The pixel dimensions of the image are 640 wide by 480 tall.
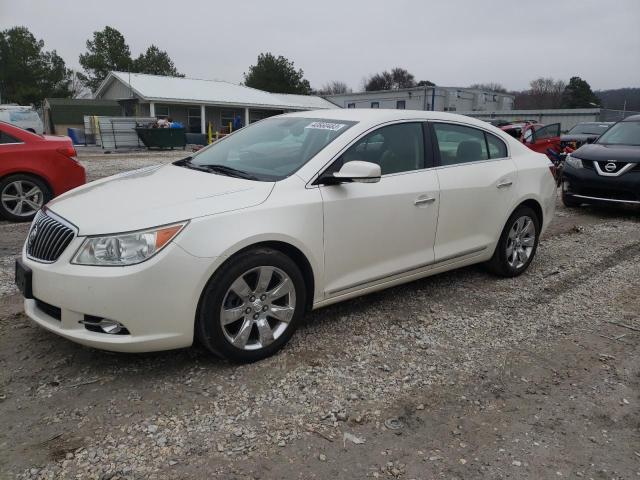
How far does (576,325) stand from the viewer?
4.17 meters

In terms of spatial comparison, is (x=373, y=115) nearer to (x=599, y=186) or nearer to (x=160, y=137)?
(x=599, y=186)

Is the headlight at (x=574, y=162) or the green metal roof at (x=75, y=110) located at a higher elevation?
the green metal roof at (x=75, y=110)

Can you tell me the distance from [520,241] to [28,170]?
642 centimetres

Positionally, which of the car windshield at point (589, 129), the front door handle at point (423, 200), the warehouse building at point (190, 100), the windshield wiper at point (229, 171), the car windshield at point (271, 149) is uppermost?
the warehouse building at point (190, 100)

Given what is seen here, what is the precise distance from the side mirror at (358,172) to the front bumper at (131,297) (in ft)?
3.61

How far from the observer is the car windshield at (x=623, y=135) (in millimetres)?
8959

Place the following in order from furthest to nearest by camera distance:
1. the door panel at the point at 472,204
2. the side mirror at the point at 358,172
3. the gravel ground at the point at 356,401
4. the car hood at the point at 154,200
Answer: the door panel at the point at 472,204
the side mirror at the point at 358,172
the car hood at the point at 154,200
the gravel ground at the point at 356,401

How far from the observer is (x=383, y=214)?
3818mm

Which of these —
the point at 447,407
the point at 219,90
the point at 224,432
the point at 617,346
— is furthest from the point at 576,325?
the point at 219,90

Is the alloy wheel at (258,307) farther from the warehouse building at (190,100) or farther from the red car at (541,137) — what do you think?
the warehouse building at (190,100)

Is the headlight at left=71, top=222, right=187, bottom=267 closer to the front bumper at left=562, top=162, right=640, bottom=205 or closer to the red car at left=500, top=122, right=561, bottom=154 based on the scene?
the front bumper at left=562, top=162, right=640, bottom=205

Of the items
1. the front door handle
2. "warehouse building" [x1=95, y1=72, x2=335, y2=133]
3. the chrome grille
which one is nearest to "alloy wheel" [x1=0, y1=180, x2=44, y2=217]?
the chrome grille

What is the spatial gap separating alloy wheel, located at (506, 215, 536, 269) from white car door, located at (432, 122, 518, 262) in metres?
0.30

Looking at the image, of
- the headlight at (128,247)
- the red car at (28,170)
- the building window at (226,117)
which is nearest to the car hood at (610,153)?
the headlight at (128,247)
